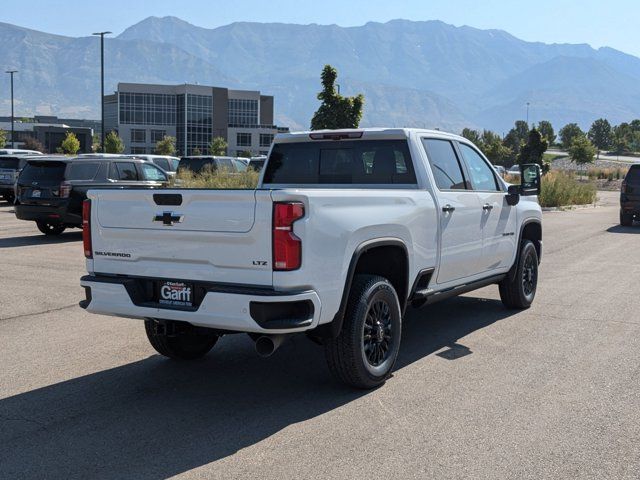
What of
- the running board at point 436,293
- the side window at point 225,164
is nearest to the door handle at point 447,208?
the running board at point 436,293

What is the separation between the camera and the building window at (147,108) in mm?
117562

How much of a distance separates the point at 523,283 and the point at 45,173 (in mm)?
11592

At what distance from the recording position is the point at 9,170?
83.0ft

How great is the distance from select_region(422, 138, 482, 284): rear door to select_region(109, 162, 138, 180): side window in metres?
11.8

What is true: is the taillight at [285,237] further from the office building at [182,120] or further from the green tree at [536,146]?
the office building at [182,120]

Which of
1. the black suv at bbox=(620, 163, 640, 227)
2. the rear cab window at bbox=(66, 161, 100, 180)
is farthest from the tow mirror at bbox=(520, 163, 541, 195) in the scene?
the black suv at bbox=(620, 163, 640, 227)

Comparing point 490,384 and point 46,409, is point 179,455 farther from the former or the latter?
point 490,384

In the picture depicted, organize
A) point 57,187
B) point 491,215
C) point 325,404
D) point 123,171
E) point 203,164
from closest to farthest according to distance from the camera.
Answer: point 325,404
point 491,215
point 57,187
point 123,171
point 203,164

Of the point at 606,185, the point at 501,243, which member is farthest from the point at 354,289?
the point at 606,185

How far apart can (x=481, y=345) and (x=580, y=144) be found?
7293cm

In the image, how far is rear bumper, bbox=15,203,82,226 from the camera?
15727mm

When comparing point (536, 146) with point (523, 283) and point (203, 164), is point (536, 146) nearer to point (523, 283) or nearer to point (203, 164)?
point (203, 164)

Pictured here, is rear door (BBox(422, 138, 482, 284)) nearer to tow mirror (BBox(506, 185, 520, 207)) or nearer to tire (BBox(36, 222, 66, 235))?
tow mirror (BBox(506, 185, 520, 207))

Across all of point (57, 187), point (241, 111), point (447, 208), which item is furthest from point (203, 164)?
point (241, 111)
